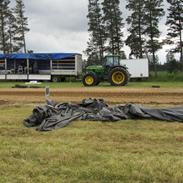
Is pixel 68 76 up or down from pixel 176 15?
down

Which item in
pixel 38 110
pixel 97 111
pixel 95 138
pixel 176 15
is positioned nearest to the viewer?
pixel 95 138

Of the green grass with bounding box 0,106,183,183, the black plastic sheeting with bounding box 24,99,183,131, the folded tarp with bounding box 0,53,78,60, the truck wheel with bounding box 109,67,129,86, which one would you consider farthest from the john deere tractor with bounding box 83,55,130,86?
the green grass with bounding box 0,106,183,183

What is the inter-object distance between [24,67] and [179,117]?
39.0 meters

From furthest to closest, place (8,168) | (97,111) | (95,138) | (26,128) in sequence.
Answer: (97,111), (26,128), (95,138), (8,168)

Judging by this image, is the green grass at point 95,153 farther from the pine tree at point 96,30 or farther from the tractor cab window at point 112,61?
the pine tree at point 96,30

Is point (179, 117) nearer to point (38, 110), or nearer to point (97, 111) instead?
point (97, 111)

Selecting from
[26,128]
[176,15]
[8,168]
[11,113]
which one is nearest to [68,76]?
[176,15]

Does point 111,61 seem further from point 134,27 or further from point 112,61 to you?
point 134,27

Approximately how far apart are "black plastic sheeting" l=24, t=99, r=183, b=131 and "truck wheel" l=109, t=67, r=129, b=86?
21.8 metres

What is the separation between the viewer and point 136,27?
66188 millimetres

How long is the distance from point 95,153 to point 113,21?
206 feet

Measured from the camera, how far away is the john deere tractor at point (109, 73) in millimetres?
36156

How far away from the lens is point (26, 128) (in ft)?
39.8

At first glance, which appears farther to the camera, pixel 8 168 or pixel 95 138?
pixel 95 138
